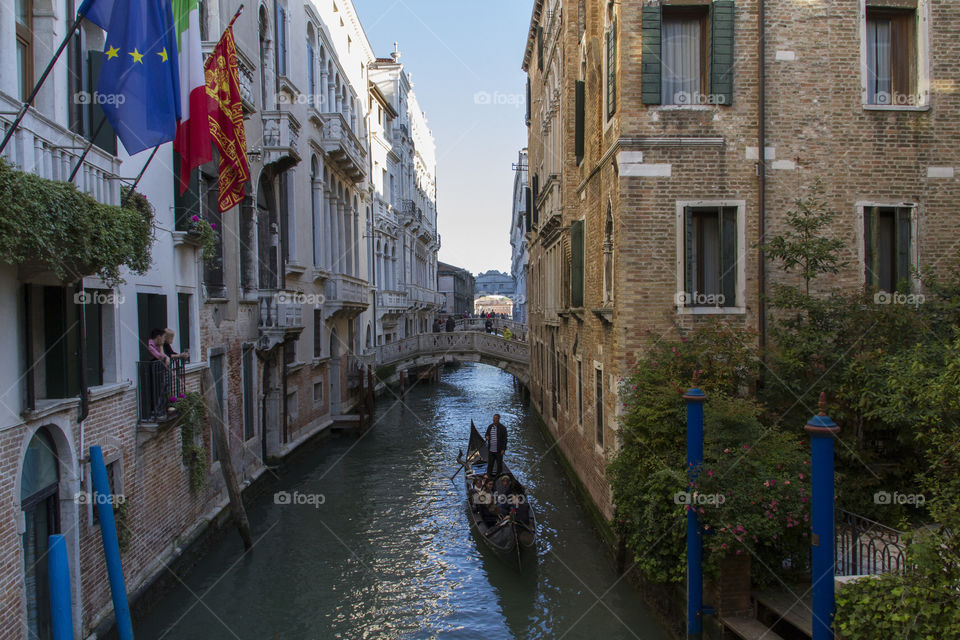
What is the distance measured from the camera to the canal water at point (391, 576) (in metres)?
8.33

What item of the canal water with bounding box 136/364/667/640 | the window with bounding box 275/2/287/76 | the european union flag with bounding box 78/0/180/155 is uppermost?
the window with bounding box 275/2/287/76

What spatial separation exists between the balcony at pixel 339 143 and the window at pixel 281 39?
194 centimetres

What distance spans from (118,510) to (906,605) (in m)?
7.10

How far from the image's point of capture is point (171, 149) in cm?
916

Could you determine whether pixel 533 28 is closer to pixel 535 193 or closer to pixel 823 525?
pixel 535 193

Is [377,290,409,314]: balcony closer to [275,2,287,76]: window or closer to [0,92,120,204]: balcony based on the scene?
[275,2,287,76]: window

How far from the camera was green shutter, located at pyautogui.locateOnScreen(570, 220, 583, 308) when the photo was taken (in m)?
12.2

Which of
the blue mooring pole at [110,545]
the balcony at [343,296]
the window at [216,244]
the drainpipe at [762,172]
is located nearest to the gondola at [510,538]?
the drainpipe at [762,172]

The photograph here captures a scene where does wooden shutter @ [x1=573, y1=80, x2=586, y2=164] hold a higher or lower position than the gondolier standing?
higher

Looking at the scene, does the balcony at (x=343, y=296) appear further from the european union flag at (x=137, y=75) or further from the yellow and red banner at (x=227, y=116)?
the european union flag at (x=137, y=75)

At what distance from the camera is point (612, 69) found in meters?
9.21

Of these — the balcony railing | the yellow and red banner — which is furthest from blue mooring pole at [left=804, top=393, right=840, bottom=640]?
the yellow and red banner

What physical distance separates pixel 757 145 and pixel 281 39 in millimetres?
11024

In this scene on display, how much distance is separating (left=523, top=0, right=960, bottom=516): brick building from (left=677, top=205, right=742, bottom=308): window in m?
0.02
